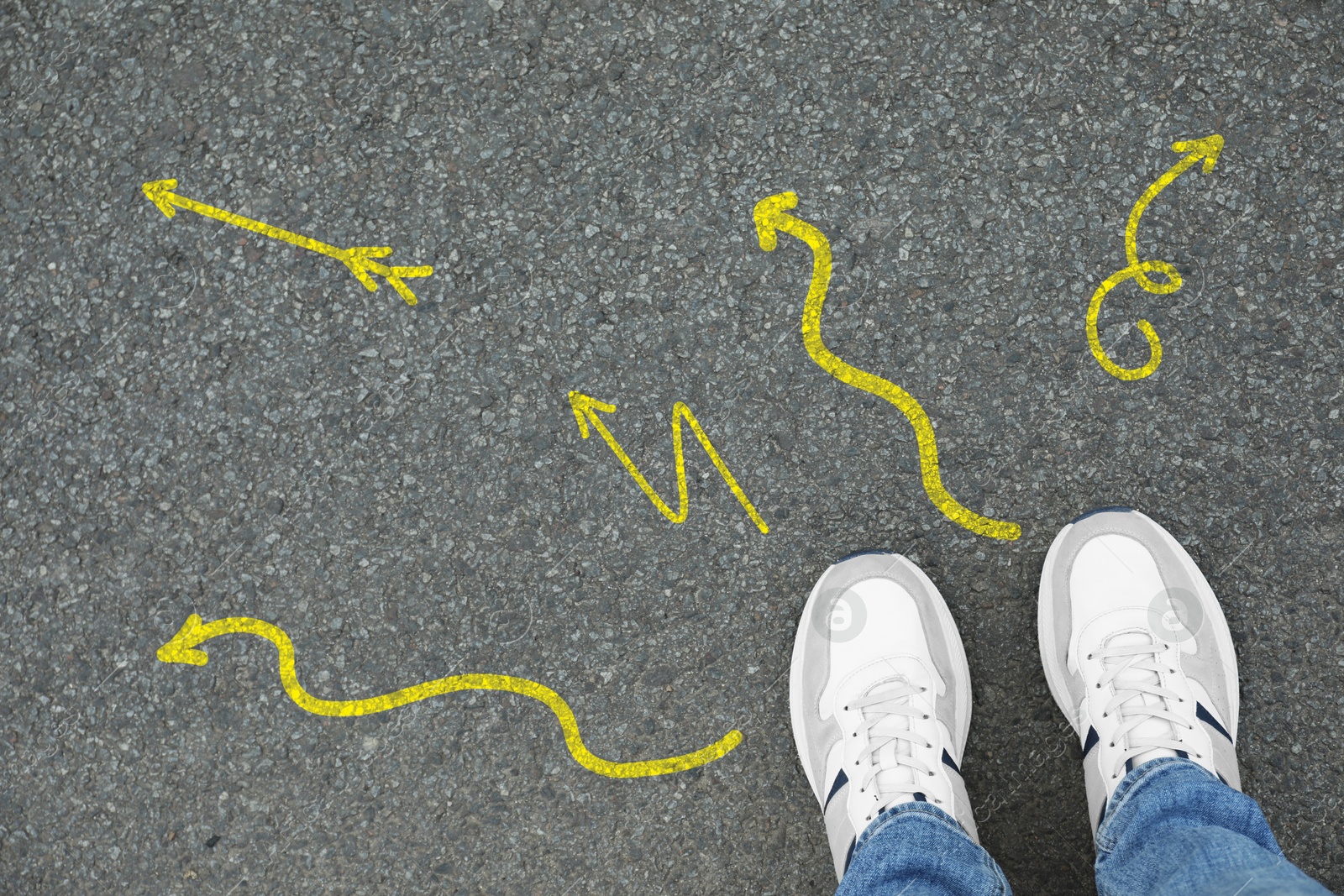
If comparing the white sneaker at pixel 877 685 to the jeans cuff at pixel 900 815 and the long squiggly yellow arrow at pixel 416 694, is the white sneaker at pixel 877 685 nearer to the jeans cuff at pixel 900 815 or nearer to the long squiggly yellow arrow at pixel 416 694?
the jeans cuff at pixel 900 815

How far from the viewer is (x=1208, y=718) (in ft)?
5.47

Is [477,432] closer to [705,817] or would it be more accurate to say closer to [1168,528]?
[705,817]

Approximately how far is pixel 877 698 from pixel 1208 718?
27.8 inches

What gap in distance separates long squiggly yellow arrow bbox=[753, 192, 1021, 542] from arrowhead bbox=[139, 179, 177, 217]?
4.49 ft

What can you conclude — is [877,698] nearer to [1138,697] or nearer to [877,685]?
[877,685]

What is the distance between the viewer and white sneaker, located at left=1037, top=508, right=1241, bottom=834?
66.1 inches

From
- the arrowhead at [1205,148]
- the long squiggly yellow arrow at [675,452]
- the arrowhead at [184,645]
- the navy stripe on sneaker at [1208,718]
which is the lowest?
the arrowhead at [184,645]

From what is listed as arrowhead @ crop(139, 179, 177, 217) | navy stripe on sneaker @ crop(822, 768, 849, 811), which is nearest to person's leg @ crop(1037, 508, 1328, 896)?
→ navy stripe on sneaker @ crop(822, 768, 849, 811)

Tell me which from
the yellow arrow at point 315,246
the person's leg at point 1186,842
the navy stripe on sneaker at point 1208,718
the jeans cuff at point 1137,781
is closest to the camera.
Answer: the person's leg at point 1186,842

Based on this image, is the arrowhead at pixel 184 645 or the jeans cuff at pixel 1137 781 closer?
the jeans cuff at pixel 1137 781

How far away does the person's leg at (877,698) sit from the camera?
169cm

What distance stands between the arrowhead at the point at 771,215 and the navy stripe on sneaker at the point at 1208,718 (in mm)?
1386

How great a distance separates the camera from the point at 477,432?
1757mm

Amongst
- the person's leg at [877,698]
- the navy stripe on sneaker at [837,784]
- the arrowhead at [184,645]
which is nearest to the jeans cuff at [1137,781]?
the person's leg at [877,698]
